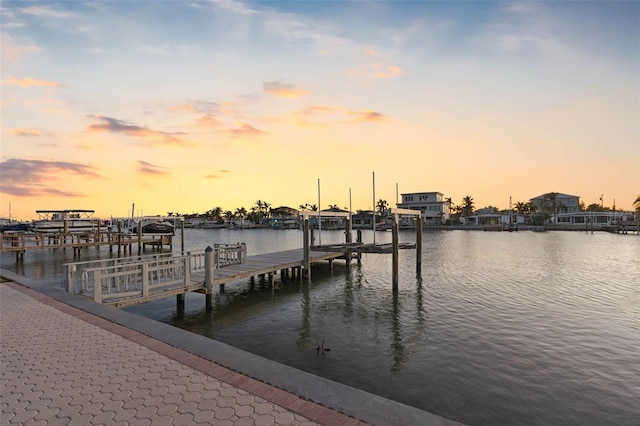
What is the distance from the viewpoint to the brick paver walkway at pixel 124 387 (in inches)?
183

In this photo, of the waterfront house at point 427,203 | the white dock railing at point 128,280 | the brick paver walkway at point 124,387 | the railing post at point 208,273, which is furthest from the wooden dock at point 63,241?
the waterfront house at point 427,203

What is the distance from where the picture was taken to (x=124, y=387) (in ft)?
18.3

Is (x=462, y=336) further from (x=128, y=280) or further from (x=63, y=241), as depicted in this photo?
(x=63, y=241)

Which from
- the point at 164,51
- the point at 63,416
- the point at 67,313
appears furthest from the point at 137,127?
the point at 63,416

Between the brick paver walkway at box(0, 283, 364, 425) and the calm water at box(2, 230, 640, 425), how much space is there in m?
4.13

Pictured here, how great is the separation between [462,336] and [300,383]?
888 centimetres

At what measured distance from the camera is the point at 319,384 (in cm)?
546

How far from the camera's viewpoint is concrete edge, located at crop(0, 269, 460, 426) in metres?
4.53

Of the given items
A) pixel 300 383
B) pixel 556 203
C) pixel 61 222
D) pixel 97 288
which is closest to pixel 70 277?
pixel 97 288

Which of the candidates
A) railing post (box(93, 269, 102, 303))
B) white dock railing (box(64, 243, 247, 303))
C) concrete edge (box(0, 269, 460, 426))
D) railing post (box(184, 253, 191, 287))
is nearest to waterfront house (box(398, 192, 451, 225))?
railing post (box(184, 253, 191, 287))

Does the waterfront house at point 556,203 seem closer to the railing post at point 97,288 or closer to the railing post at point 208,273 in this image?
the railing post at point 208,273

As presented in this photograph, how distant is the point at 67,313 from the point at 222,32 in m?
17.5

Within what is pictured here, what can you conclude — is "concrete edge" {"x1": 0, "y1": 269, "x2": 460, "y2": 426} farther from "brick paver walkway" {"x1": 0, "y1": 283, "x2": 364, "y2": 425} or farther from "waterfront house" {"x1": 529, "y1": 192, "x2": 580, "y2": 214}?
"waterfront house" {"x1": 529, "y1": 192, "x2": 580, "y2": 214}

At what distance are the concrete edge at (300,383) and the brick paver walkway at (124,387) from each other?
0.54 feet
